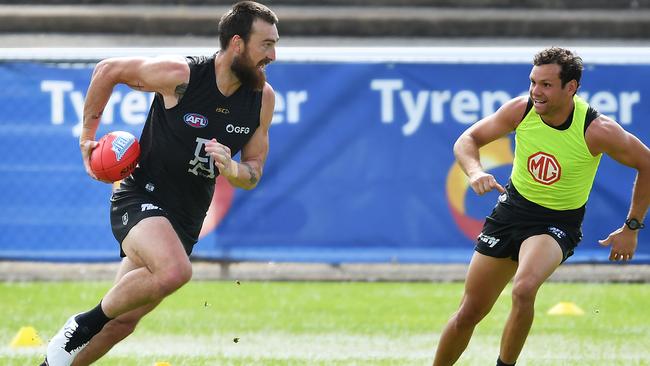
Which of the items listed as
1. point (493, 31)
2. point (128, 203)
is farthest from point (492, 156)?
point (493, 31)

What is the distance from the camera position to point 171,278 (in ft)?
21.5

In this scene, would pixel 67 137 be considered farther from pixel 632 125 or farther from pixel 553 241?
pixel 553 241

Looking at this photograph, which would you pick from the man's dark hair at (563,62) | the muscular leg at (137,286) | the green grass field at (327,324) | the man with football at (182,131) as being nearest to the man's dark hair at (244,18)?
the man with football at (182,131)

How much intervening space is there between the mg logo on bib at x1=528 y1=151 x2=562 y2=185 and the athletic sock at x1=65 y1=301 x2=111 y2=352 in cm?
253

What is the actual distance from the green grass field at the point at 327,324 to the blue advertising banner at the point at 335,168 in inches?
15.7

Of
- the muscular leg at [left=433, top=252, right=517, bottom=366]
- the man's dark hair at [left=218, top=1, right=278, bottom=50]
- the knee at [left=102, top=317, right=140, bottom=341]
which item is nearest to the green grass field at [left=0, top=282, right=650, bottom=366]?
the muscular leg at [left=433, top=252, right=517, bottom=366]

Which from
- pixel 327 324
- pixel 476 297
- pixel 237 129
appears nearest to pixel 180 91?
pixel 237 129

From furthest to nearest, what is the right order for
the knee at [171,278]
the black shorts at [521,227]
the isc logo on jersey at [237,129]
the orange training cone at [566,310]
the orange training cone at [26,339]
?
the orange training cone at [566,310]
the orange training cone at [26,339]
the black shorts at [521,227]
the isc logo on jersey at [237,129]
the knee at [171,278]

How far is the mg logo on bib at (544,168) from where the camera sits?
23.5ft

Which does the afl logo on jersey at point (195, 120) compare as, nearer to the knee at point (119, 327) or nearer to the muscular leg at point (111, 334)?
the muscular leg at point (111, 334)

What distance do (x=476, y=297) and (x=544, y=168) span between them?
85 cm

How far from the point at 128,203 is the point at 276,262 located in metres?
5.48

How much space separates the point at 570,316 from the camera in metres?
10.7

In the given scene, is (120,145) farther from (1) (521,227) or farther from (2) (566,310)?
(2) (566,310)
